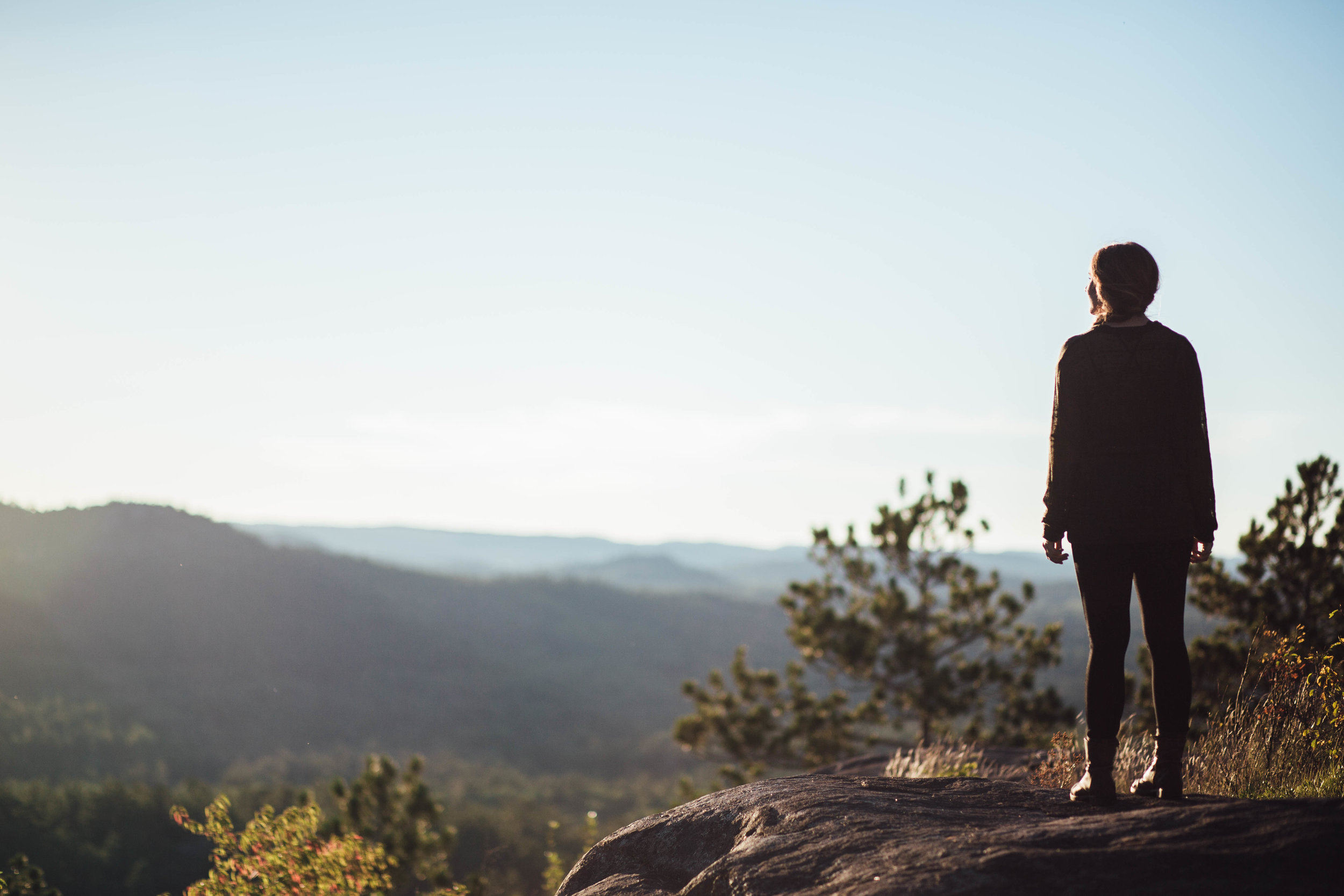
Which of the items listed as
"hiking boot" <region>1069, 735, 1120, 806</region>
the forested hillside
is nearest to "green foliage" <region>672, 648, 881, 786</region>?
"hiking boot" <region>1069, 735, 1120, 806</region>

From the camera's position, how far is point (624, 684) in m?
85.1

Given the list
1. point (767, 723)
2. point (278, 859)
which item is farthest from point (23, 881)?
point (767, 723)

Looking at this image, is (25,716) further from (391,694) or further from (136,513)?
(136,513)

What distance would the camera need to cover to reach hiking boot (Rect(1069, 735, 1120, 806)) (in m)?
3.14

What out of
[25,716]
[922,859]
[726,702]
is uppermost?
[922,859]

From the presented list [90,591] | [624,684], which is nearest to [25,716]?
[90,591]

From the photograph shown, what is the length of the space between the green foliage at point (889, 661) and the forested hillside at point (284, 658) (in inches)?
1806

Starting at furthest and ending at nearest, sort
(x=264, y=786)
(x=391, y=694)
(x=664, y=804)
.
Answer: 1. (x=391, y=694)
2. (x=664, y=804)
3. (x=264, y=786)

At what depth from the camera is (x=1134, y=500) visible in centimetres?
308

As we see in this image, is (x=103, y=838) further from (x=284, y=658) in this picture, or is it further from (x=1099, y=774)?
(x=284, y=658)

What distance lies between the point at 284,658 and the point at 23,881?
73.7m

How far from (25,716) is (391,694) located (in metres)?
27.9

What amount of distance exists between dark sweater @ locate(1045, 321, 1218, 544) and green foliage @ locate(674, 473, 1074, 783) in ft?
36.9

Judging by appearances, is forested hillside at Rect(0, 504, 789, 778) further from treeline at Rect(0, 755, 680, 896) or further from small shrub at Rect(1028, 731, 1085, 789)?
small shrub at Rect(1028, 731, 1085, 789)
